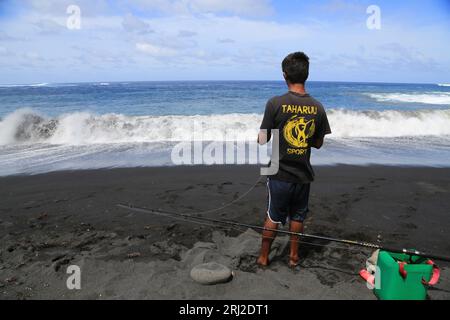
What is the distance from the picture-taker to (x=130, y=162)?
889 centimetres

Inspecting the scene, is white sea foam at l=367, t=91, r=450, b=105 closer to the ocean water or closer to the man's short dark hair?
the ocean water

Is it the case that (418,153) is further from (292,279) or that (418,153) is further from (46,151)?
(46,151)

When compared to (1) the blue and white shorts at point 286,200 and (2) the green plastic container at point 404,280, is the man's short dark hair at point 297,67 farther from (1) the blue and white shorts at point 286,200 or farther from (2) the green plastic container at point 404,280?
(2) the green plastic container at point 404,280

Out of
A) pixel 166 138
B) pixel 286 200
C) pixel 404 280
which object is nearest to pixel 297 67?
pixel 286 200

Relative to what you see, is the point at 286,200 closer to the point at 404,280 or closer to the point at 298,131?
the point at 298,131

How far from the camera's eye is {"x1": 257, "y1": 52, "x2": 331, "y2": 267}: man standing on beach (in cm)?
315

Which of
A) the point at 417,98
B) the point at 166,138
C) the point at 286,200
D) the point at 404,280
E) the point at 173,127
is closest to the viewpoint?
the point at 404,280

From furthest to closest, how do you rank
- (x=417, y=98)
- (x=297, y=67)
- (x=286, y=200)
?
(x=417, y=98), (x=286, y=200), (x=297, y=67)

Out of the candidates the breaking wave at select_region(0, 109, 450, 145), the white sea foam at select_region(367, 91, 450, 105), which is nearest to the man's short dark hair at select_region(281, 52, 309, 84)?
the breaking wave at select_region(0, 109, 450, 145)

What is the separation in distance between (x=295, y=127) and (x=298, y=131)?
1.9 inches

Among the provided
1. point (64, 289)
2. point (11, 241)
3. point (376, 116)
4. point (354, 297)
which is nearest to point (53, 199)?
point (11, 241)

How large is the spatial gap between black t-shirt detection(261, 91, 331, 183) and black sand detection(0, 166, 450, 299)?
1.04m

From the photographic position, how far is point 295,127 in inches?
125

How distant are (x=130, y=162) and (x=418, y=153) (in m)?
8.05
